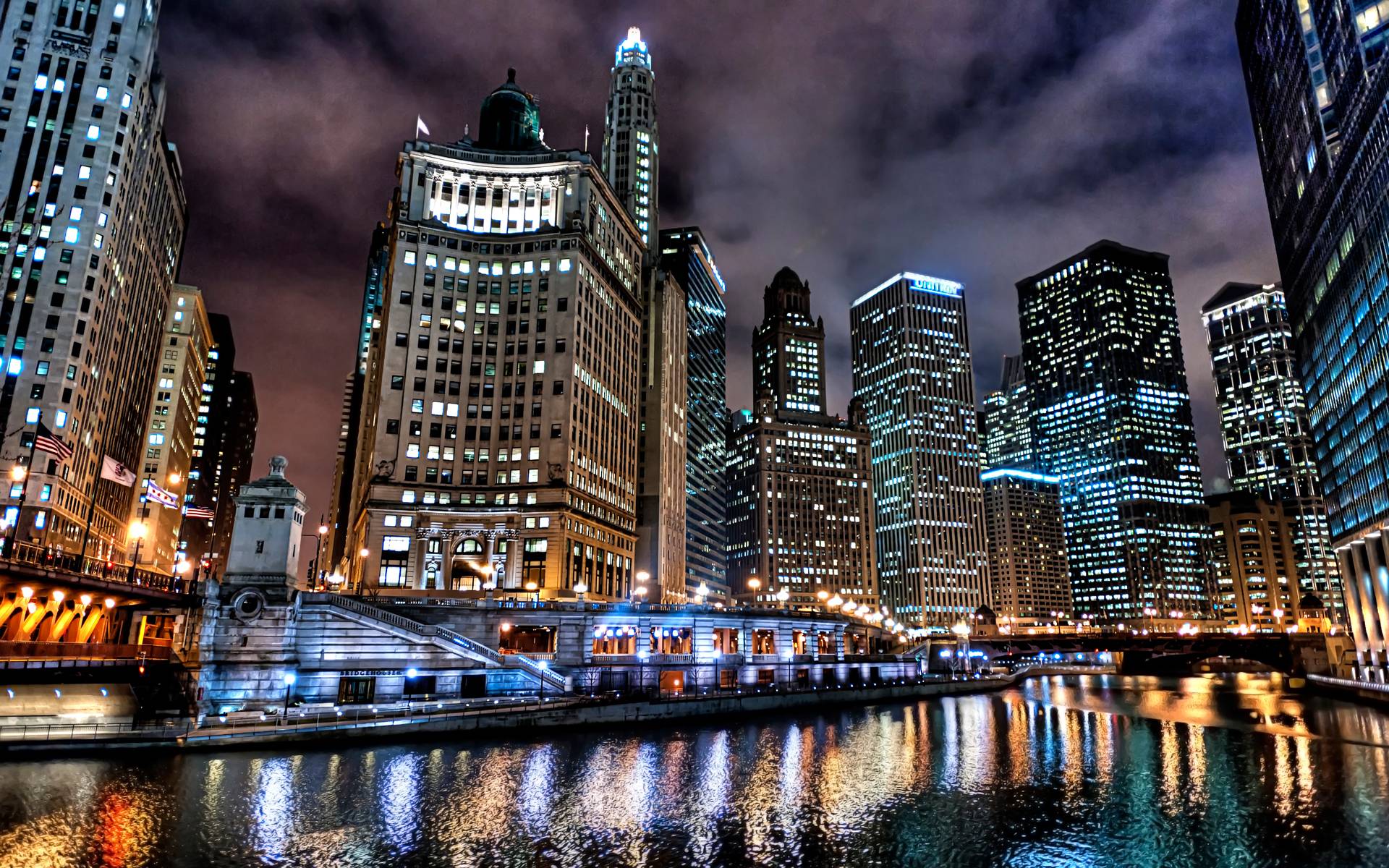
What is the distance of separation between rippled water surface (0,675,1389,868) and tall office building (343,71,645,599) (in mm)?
68957

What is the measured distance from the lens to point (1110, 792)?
47.1m

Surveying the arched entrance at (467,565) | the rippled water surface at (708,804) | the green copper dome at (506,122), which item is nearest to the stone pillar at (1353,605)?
the rippled water surface at (708,804)

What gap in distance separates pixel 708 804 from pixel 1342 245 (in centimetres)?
13535

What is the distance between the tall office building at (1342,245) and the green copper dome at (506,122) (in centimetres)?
13177

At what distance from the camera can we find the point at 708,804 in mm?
41250

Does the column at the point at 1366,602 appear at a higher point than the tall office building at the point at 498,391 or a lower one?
lower

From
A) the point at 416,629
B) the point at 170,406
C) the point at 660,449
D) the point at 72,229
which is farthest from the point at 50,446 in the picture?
the point at 170,406

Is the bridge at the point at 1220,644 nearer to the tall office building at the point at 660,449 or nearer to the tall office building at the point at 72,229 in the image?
the tall office building at the point at 660,449

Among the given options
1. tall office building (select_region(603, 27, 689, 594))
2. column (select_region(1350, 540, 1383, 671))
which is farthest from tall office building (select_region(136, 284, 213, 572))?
column (select_region(1350, 540, 1383, 671))

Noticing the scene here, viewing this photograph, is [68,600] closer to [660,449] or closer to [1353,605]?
[660,449]

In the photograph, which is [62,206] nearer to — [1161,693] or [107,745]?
[107,745]

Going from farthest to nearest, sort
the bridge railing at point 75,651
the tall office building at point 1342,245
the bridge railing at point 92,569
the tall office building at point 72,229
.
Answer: the tall office building at point 72,229, the tall office building at point 1342,245, the bridge railing at point 92,569, the bridge railing at point 75,651

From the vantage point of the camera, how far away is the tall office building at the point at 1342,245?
A: 373 feet

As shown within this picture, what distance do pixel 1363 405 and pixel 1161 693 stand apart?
2153 inches
